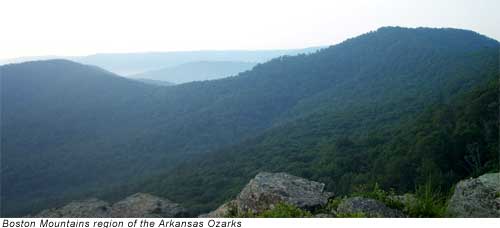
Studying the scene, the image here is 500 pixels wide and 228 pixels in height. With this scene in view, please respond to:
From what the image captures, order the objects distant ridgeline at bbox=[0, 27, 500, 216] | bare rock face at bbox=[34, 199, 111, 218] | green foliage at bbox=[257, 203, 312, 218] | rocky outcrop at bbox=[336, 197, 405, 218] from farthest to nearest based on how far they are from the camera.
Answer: distant ridgeline at bbox=[0, 27, 500, 216] < bare rock face at bbox=[34, 199, 111, 218] < rocky outcrop at bbox=[336, 197, 405, 218] < green foliage at bbox=[257, 203, 312, 218]

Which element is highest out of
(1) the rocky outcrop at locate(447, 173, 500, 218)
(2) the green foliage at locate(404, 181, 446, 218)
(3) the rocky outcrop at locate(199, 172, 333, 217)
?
(2) the green foliage at locate(404, 181, 446, 218)

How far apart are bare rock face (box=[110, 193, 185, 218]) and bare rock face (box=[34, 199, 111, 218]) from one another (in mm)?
236

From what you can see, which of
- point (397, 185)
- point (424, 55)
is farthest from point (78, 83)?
point (397, 185)

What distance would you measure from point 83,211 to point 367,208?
250 inches

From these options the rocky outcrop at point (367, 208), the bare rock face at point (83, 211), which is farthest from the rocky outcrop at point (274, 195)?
the bare rock face at point (83, 211)

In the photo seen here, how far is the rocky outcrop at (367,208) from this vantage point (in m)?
6.34

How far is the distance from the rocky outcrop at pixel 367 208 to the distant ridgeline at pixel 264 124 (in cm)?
1755

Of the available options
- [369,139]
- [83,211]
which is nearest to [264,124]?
[369,139]

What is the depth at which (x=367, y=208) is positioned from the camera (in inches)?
255

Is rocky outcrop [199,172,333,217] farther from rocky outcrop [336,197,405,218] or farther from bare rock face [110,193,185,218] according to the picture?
bare rock face [110,193,185,218]

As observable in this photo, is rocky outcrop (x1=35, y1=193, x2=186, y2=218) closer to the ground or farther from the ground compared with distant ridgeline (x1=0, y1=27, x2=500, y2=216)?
farther from the ground

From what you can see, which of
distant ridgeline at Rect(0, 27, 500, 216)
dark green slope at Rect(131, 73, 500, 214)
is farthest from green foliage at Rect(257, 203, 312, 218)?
distant ridgeline at Rect(0, 27, 500, 216)

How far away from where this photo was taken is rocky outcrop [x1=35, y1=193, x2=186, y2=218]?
970 centimetres
